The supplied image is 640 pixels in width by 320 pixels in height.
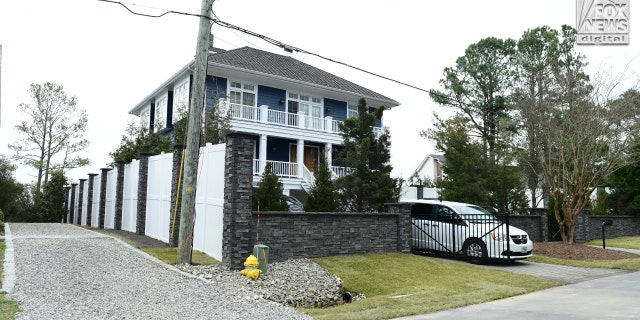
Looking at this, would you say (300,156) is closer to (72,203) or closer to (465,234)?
(465,234)

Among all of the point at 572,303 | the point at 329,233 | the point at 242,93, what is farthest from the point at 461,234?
the point at 242,93

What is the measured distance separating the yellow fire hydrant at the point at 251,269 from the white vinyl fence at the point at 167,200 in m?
1.40

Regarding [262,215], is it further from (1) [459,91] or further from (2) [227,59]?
(1) [459,91]

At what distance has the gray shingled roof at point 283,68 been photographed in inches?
967

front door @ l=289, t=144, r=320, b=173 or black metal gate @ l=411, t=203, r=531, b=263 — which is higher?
front door @ l=289, t=144, r=320, b=173

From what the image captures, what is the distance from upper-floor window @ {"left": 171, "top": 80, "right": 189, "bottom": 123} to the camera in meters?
Answer: 22.3

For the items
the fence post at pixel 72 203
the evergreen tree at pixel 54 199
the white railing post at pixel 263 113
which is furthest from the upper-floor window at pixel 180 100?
the evergreen tree at pixel 54 199

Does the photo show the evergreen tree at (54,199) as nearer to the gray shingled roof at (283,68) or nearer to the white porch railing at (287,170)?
the gray shingled roof at (283,68)

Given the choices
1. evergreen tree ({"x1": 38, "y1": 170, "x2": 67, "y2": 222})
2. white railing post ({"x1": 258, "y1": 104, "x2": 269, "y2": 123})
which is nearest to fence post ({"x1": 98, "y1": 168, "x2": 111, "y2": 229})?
white railing post ({"x1": 258, "y1": 104, "x2": 269, "y2": 123})

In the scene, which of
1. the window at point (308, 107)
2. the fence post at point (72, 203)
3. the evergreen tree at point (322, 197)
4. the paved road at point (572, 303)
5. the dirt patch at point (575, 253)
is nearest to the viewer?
the paved road at point (572, 303)

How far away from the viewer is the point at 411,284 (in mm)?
9562

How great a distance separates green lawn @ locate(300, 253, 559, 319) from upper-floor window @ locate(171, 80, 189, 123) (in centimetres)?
1337

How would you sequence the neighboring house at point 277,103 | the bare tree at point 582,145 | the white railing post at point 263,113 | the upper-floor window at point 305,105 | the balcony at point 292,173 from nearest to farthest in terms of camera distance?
the bare tree at point 582,145
the neighboring house at point 277,103
the white railing post at point 263,113
the balcony at point 292,173
the upper-floor window at point 305,105

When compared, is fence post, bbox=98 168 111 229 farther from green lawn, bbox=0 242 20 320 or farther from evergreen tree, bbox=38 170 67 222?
green lawn, bbox=0 242 20 320
